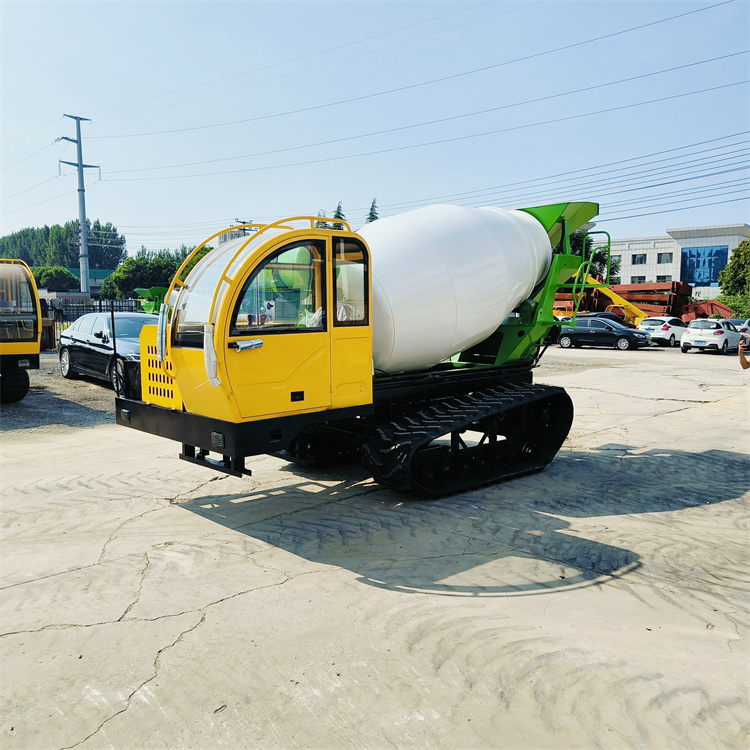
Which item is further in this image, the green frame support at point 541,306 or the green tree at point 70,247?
the green tree at point 70,247

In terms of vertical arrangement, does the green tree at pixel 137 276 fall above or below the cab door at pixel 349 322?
above

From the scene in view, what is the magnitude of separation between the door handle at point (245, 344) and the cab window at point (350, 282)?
88cm

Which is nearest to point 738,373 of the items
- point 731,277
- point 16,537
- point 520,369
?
point 520,369

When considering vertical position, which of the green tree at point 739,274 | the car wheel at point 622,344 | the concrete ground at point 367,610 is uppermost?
Result: the green tree at point 739,274

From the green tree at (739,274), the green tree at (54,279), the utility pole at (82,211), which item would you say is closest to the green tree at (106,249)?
the green tree at (54,279)

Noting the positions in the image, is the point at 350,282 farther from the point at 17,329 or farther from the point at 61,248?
the point at 61,248

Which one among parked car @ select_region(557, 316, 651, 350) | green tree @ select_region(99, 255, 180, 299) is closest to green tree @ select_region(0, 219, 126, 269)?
green tree @ select_region(99, 255, 180, 299)

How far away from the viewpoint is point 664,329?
31812 millimetres

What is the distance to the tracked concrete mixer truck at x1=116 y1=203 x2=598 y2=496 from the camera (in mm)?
5762

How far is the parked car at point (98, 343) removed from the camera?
13866 mm

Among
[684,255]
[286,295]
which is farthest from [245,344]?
[684,255]

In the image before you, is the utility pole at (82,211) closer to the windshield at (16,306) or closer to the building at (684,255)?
the windshield at (16,306)

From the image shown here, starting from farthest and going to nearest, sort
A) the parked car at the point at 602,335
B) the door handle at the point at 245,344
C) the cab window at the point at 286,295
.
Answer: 1. the parked car at the point at 602,335
2. the cab window at the point at 286,295
3. the door handle at the point at 245,344

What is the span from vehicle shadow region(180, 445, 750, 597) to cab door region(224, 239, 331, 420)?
1196 millimetres
